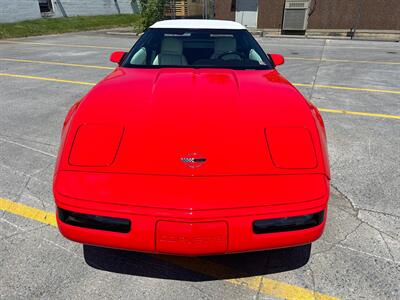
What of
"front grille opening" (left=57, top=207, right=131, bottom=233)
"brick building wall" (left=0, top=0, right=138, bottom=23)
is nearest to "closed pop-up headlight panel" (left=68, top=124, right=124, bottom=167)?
"front grille opening" (left=57, top=207, right=131, bottom=233)

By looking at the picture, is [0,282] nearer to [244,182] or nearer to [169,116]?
[169,116]

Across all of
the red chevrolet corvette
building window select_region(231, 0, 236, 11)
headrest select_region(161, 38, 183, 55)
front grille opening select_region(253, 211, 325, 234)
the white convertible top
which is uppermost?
the white convertible top

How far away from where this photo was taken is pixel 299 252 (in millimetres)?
2219

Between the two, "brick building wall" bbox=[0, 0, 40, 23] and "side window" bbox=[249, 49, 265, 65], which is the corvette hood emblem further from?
"brick building wall" bbox=[0, 0, 40, 23]

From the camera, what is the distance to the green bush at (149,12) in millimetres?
18053

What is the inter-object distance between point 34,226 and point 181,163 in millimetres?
1554

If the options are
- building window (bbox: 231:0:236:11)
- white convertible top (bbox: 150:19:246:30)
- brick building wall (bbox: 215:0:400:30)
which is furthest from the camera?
building window (bbox: 231:0:236:11)

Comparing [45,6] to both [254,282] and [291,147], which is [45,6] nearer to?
[291,147]

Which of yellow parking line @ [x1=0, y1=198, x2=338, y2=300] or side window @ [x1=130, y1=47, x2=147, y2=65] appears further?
side window @ [x1=130, y1=47, x2=147, y2=65]

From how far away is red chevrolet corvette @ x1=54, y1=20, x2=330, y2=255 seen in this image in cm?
159

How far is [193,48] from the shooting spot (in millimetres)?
3266

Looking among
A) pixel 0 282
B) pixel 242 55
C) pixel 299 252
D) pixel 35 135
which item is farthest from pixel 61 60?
pixel 299 252

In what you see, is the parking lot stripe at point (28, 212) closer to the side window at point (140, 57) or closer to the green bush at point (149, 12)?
the side window at point (140, 57)

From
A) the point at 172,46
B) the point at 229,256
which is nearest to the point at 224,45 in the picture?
the point at 172,46
